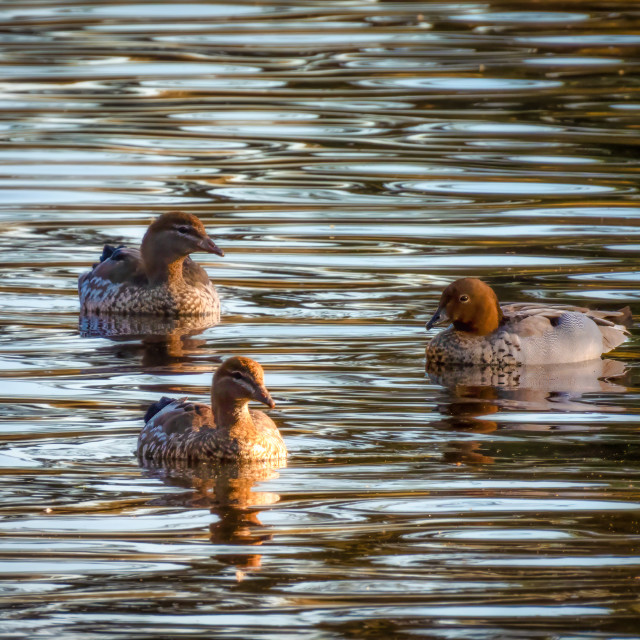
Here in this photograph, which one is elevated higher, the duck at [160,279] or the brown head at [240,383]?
the duck at [160,279]

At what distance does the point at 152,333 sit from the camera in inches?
569

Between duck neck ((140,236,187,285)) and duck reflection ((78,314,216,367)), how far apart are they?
34cm

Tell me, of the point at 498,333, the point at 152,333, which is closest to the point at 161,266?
the point at 152,333

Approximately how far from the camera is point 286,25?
104 ft

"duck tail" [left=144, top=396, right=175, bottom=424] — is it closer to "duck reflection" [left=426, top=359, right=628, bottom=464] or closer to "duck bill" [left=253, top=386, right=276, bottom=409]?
"duck bill" [left=253, top=386, right=276, bottom=409]

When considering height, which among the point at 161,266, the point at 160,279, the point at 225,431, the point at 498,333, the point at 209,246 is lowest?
the point at 225,431

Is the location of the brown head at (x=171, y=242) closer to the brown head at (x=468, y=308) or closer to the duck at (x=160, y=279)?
the duck at (x=160, y=279)

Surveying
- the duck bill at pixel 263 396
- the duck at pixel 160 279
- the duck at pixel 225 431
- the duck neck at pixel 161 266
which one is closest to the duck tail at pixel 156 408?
the duck at pixel 225 431

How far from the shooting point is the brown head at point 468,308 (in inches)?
496

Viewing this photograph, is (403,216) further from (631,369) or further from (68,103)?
(68,103)

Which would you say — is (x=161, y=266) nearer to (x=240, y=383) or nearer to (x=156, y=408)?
(x=156, y=408)

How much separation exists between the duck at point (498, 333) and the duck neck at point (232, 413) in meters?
2.93

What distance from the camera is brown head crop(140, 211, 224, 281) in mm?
14844

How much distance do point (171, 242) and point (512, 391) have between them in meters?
4.19
